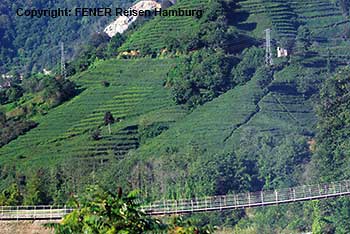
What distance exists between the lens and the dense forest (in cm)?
3172

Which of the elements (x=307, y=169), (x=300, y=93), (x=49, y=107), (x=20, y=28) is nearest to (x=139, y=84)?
(x=49, y=107)

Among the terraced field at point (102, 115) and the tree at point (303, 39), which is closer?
the terraced field at point (102, 115)

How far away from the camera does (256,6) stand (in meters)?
45.3

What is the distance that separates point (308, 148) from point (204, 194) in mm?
5045

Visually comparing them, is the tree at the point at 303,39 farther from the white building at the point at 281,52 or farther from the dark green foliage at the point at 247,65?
the dark green foliage at the point at 247,65

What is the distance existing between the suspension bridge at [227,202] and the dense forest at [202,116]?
2.06ft

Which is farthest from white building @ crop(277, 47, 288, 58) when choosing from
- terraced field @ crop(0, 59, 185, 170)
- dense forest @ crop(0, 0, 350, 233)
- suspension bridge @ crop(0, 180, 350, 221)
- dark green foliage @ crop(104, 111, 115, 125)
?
suspension bridge @ crop(0, 180, 350, 221)

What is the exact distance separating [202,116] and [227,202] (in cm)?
812

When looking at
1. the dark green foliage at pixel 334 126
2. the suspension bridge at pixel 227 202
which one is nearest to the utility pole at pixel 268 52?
the dark green foliage at pixel 334 126

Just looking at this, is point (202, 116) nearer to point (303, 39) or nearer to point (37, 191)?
point (303, 39)

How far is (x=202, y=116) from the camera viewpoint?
37.2 meters

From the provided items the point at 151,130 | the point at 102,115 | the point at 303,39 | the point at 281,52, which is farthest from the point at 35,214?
the point at 303,39

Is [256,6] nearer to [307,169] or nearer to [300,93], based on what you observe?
[300,93]

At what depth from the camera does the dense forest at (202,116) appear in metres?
31.7
